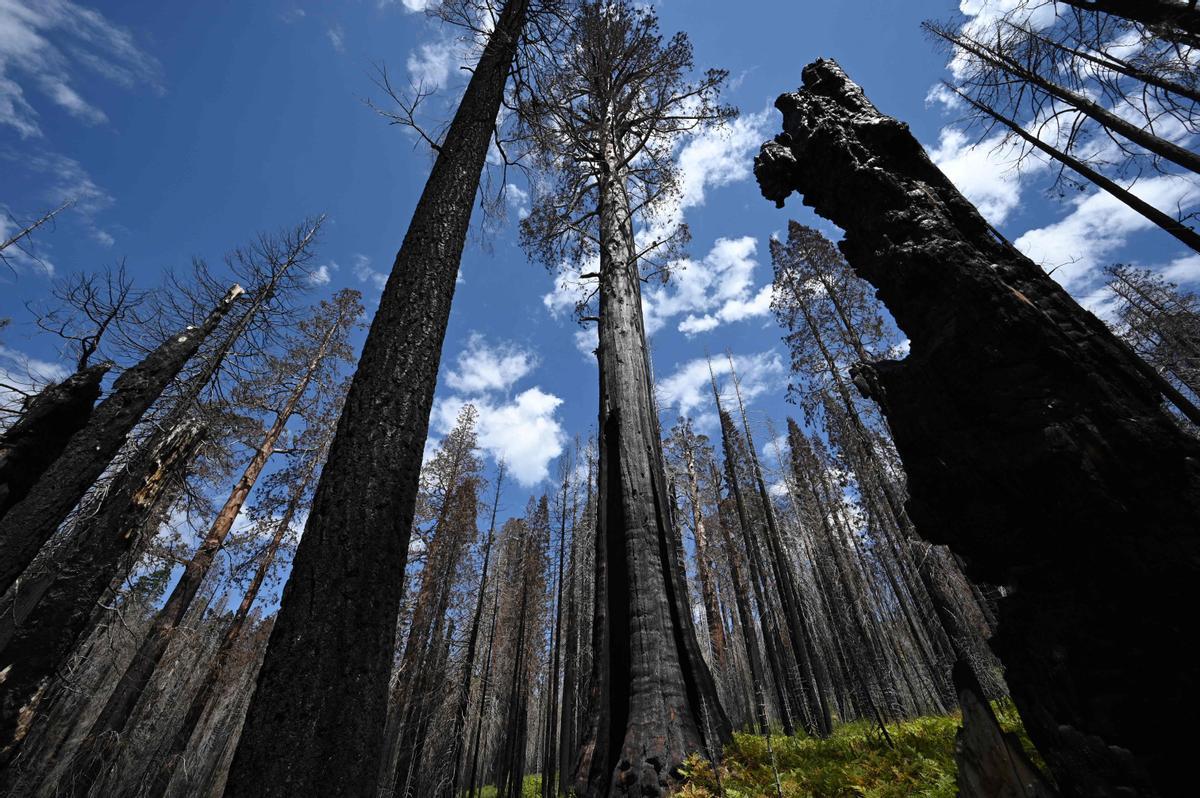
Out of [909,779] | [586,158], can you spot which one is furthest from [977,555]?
[586,158]

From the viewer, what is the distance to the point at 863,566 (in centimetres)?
2208

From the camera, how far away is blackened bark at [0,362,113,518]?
4.95 meters

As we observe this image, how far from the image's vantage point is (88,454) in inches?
216

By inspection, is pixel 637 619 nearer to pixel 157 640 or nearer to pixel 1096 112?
pixel 157 640

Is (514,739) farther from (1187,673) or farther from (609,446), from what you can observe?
(1187,673)

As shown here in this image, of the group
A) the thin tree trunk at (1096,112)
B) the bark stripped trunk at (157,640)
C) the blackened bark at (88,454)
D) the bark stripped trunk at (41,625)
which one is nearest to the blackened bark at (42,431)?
the blackened bark at (88,454)

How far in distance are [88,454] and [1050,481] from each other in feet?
29.8

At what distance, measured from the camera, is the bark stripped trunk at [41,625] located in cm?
520

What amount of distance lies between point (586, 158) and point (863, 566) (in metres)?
23.9

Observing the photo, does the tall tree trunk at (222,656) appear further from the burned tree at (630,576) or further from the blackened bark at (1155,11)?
the blackened bark at (1155,11)

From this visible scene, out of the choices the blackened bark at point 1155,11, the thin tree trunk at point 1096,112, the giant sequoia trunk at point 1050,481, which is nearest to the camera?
the giant sequoia trunk at point 1050,481

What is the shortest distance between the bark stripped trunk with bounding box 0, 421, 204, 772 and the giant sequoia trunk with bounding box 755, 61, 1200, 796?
9400mm

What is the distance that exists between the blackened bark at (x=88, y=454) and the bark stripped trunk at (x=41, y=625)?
931 millimetres

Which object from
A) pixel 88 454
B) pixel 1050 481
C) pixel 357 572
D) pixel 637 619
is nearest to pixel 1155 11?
pixel 1050 481
